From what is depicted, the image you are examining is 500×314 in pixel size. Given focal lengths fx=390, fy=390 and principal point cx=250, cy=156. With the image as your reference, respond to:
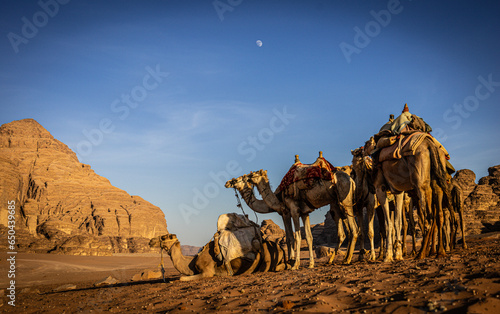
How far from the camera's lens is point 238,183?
1468 centimetres

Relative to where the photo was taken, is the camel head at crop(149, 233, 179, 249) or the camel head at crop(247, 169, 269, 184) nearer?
the camel head at crop(149, 233, 179, 249)

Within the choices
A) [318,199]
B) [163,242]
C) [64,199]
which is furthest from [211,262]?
[64,199]

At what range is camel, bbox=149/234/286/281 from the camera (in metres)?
12.1

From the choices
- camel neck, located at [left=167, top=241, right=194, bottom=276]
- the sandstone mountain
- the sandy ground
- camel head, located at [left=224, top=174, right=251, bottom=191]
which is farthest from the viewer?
the sandstone mountain

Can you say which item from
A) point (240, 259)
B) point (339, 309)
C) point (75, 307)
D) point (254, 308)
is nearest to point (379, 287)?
point (339, 309)

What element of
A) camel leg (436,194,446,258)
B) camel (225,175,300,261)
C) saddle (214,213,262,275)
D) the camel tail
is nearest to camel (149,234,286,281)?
saddle (214,213,262,275)

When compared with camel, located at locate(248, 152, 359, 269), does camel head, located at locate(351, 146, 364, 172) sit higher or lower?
higher

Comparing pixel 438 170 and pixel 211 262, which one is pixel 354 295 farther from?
pixel 211 262

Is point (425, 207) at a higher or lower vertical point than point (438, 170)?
lower

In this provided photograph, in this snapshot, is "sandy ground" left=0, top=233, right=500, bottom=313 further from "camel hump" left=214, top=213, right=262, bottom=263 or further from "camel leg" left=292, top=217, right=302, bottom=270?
"camel leg" left=292, top=217, right=302, bottom=270

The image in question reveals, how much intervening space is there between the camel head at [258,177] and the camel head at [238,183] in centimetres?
22

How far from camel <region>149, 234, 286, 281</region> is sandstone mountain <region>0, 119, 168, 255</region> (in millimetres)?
56363

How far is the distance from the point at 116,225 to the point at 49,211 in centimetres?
1701

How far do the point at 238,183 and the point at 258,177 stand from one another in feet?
2.66
